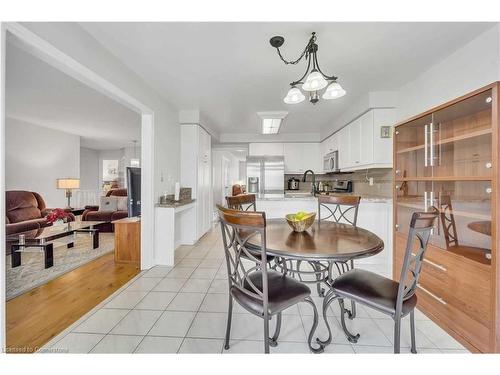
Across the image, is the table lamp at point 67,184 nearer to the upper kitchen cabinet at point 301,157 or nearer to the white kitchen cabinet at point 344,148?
the upper kitchen cabinet at point 301,157

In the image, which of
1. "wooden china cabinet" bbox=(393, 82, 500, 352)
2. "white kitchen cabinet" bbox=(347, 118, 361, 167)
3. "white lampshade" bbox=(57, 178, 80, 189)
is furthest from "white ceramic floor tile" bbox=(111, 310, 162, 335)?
"white lampshade" bbox=(57, 178, 80, 189)

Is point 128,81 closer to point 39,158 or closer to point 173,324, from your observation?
point 173,324

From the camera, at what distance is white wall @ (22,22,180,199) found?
1556mm

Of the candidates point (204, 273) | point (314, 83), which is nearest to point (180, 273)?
point (204, 273)

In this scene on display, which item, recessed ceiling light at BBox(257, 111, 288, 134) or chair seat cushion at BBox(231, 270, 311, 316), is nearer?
chair seat cushion at BBox(231, 270, 311, 316)

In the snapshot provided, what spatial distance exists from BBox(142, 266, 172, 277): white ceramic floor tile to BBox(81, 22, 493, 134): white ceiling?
2.41 m

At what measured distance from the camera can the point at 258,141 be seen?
214 inches

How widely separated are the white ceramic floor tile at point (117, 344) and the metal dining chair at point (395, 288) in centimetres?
132

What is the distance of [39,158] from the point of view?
4.90m

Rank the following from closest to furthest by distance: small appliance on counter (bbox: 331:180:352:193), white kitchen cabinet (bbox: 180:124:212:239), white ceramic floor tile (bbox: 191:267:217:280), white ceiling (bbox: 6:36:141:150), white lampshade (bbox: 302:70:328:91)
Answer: white lampshade (bbox: 302:70:328:91)
white ceiling (bbox: 6:36:141:150)
white ceramic floor tile (bbox: 191:267:217:280)
white kitchen cabinet (bbox: 180:124:212:239)
small appliance on counter (bbox: 331:180:352:193)

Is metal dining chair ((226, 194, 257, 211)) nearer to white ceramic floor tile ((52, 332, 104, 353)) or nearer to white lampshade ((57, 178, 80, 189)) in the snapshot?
white ceramic floor tile ((52, 332, 104, 353))

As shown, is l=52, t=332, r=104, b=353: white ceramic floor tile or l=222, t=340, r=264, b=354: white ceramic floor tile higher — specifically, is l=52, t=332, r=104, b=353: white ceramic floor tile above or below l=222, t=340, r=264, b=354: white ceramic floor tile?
above

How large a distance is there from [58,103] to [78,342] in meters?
3.78

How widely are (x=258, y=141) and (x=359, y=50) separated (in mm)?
3520
